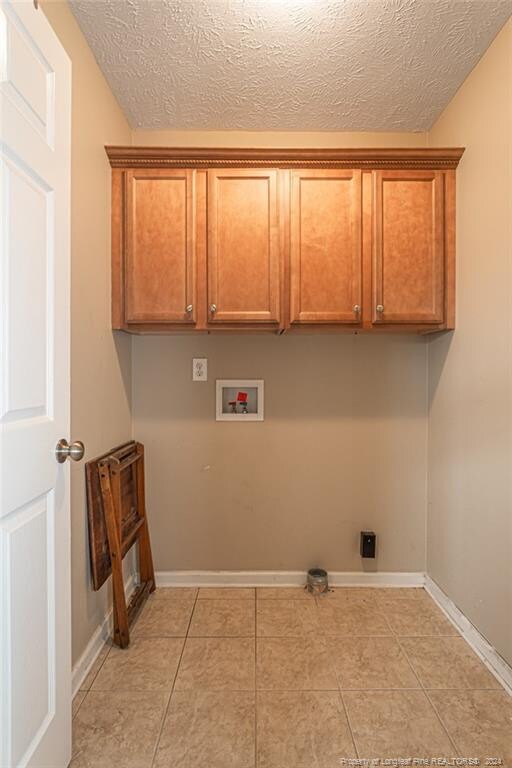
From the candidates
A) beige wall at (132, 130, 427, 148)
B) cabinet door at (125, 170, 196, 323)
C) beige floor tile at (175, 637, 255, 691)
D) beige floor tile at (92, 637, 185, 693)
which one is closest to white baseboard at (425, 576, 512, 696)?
beige floor tile at (175, 637, 255, 691)

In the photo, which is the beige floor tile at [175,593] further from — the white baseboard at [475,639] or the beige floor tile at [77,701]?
the white baseboard at [475,639]

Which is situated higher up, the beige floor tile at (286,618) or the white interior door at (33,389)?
the white interior door at (33,389)

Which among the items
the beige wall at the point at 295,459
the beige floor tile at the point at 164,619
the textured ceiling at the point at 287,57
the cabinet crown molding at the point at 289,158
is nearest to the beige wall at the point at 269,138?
the textured ceiling at the point at 287,57

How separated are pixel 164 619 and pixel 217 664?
1.45 ft

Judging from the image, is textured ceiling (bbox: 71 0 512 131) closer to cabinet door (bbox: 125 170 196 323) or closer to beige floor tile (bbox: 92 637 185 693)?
cabinet door (bbox: 125 170 196 323)

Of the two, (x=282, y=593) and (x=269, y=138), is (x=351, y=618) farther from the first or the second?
(x=269, y=138)

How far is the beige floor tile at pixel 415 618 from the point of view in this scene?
1968 mm

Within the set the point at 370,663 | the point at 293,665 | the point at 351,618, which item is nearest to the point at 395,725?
the point at 370,663

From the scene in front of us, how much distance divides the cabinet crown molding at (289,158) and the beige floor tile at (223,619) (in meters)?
2.29

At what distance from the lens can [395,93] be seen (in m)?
2.00

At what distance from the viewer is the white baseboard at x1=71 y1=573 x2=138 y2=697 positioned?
5.20 ft

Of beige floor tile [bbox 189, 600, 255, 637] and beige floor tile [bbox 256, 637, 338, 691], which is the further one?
beige floor tile [bbox 189, 600, 255, 637]

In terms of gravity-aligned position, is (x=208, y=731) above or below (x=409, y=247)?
below

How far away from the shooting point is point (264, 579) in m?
2.38
